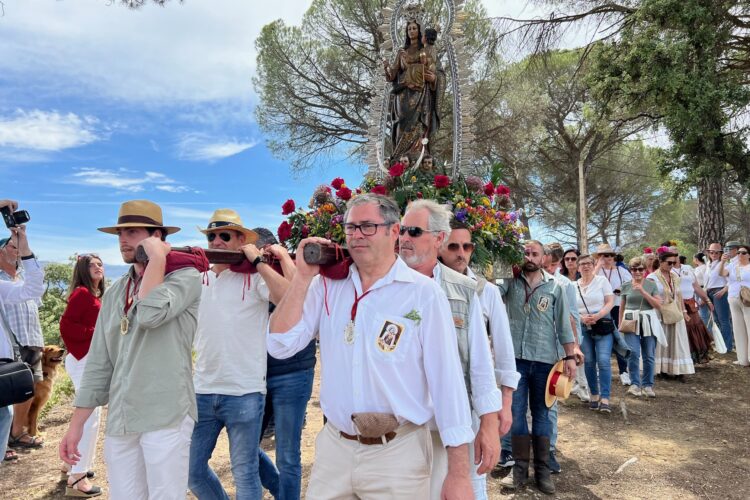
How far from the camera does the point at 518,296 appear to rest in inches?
173

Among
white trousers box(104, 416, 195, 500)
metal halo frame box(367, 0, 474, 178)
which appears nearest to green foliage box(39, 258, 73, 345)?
metal halo frame box(367, 0, 474, 178)

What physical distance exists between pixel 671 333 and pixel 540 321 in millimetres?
4779

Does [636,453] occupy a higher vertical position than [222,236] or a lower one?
lower

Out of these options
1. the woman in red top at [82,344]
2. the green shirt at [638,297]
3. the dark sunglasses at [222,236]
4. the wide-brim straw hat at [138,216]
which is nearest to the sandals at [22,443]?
the woman in red top at [82,344]

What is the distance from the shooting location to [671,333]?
307 inches

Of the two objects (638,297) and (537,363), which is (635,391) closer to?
(638,297)

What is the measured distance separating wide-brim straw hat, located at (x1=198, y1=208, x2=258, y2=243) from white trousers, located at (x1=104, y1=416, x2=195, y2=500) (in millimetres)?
1173

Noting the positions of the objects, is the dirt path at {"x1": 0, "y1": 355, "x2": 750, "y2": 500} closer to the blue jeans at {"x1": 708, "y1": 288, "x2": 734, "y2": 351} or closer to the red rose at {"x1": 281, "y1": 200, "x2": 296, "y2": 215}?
the red rose at {"x1": 281, "y1": 200, "x2": 296, "y2": 215}

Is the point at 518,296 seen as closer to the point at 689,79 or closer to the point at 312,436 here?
Result: the point at 312,436

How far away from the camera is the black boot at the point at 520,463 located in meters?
4.20

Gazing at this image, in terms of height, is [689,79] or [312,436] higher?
[689,79]

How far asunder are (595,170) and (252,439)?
2497 cm

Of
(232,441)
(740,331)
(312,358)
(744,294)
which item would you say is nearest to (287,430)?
(232,441)

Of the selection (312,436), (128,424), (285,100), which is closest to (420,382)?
(128,424)
